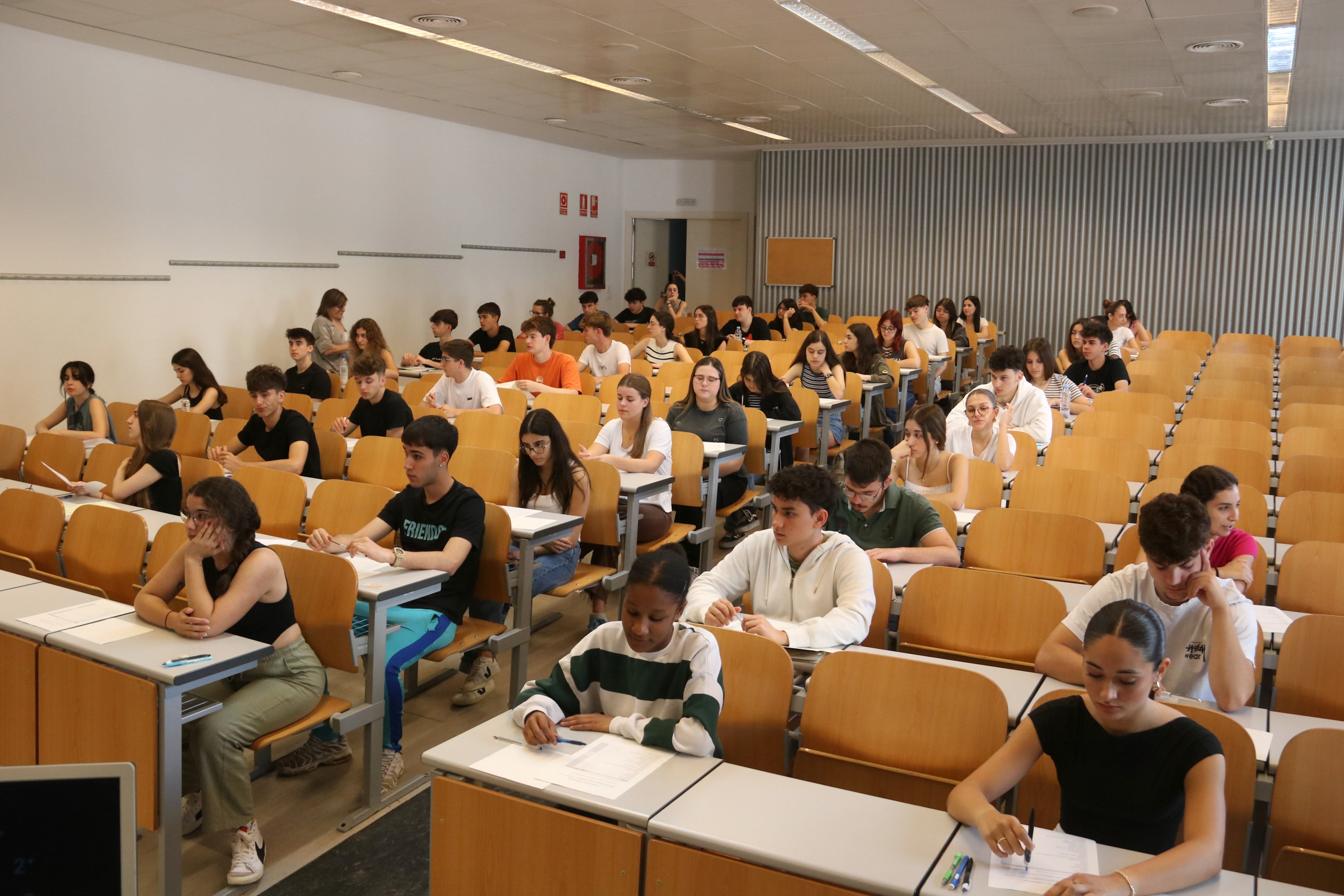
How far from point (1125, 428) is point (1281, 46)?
129 inches

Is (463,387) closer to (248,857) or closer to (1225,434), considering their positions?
(248,857)

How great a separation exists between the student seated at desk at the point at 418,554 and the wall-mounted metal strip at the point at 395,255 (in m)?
7.32

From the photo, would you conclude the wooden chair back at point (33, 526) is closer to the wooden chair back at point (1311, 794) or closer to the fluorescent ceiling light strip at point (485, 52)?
the fluorescent ceiling light strip at point (485, 52)

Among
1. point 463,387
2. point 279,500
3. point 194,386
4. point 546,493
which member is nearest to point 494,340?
point 463,387

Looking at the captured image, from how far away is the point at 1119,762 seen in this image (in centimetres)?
222

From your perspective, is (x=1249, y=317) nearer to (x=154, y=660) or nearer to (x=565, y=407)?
(x=565, y=407)

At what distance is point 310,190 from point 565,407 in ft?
16.1

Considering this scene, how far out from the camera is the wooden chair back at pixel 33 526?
432cm

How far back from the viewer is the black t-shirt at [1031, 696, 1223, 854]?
216 cm

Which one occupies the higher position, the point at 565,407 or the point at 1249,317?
the point at 1249,317

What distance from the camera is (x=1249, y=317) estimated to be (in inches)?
506

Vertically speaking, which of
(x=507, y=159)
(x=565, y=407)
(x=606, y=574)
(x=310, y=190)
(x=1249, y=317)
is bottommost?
(x=606, y=574)

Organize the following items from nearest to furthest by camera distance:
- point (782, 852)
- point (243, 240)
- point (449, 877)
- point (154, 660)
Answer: point (782, 852)
point (449, 877)
point (154, 660)
point (243, 240)

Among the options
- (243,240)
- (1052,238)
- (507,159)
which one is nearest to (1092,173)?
(1052,238)
